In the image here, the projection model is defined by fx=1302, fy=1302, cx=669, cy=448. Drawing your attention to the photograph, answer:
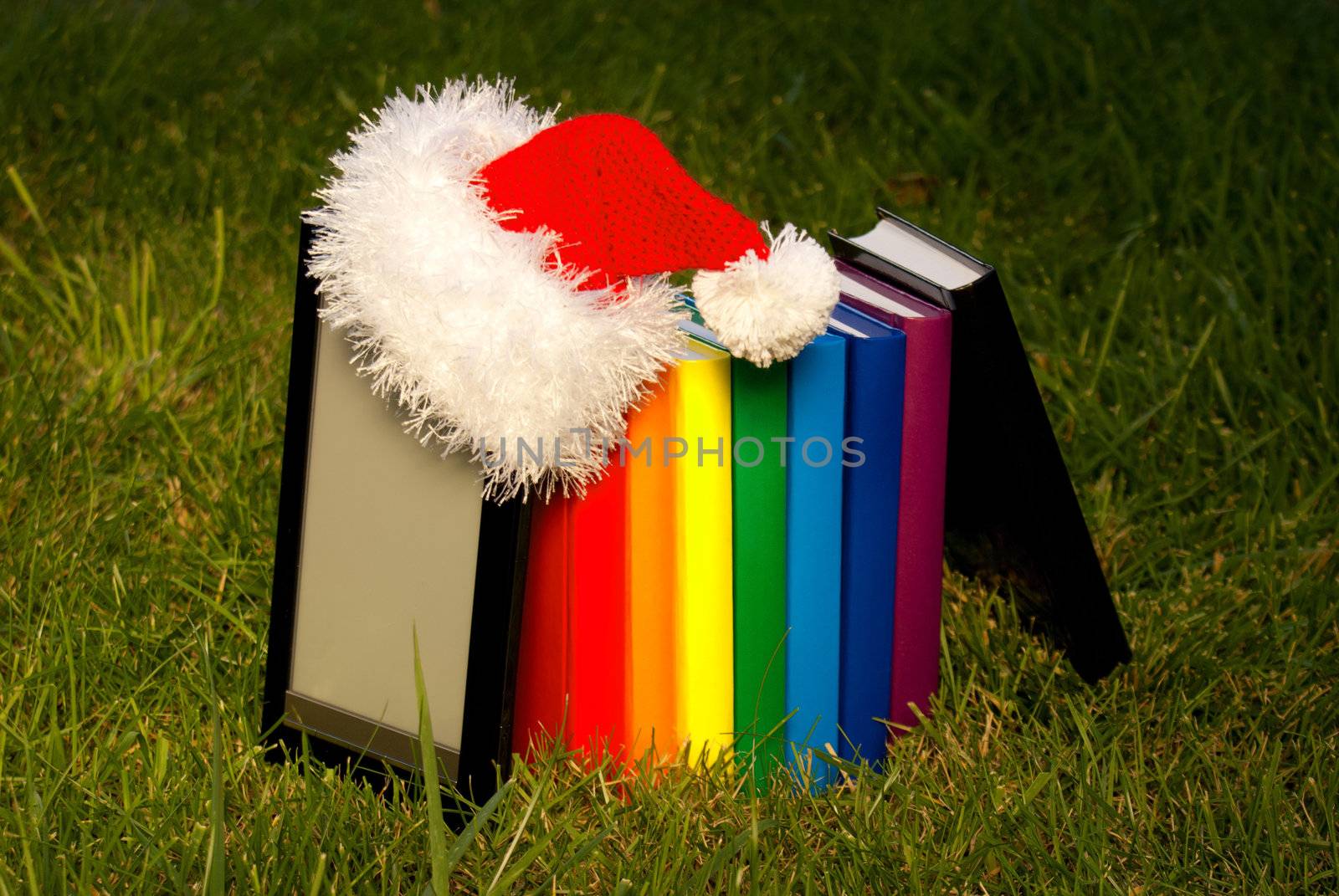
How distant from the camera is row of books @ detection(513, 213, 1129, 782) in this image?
4.14 feet

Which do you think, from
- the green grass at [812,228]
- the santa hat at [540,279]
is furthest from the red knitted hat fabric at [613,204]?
the green grass at [812,228]

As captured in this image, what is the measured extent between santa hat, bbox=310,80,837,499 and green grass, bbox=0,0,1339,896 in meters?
0.38

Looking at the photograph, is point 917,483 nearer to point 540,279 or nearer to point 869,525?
point 869,525

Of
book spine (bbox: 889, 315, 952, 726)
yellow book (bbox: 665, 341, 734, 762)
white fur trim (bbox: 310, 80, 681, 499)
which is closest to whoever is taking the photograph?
white fur trim (bbox: 310, 80, 681, 499)

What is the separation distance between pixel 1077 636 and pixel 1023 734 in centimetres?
15

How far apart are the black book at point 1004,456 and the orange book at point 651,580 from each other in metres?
0.35

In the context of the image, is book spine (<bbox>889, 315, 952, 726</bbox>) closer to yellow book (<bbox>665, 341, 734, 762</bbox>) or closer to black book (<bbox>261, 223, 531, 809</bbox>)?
yellow book (<bbox>665, 341, 734, 762</bbox>)

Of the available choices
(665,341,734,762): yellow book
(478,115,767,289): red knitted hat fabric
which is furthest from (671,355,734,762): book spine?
(478,115,767,289): red knitted hat fabric

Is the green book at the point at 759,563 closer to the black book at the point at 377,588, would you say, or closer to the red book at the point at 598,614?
the red book at the point at 598,614

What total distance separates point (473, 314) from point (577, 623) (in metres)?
0.35

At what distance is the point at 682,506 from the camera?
1.26m

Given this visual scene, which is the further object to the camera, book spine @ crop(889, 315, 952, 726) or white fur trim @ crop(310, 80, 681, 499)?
book spine @ crop(889, 315, 952, 726)

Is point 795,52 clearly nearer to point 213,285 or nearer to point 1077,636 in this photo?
point 213,285

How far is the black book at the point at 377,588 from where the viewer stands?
1.26m
